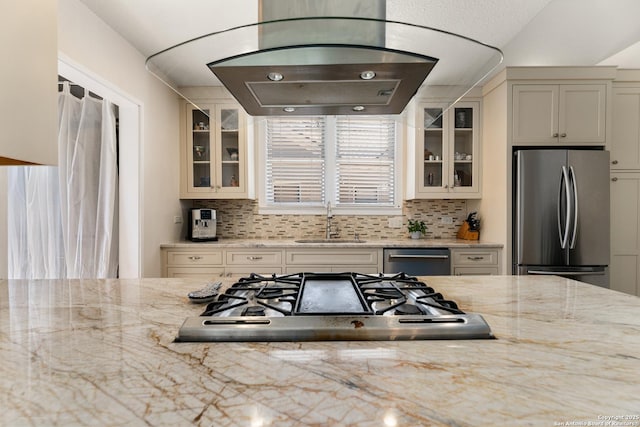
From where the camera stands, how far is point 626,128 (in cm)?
297

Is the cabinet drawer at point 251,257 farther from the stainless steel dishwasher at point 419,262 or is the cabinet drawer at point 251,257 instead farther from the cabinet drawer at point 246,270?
the stainless steel dishwasher at point 419,262

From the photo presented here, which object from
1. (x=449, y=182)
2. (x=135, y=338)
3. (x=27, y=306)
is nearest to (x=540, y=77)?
(x=449, y=182)

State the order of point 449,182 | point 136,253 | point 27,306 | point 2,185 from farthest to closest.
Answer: point 449,182, point 136,253, point 2,185, point 27,306

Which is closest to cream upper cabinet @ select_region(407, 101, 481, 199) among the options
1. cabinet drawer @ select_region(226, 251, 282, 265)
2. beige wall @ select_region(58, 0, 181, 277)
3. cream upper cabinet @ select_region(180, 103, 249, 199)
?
cabinet drawer @ select_region(226, 251, 282, 265)

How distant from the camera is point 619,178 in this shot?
2980 mm

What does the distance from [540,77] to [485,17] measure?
2.96 feet

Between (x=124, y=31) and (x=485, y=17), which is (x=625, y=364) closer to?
(x=485, y=17)

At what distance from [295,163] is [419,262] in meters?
1.67

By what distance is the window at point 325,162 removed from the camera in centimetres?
369

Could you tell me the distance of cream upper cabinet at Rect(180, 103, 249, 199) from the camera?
133 inches

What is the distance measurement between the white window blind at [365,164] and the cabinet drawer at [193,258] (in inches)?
55.3

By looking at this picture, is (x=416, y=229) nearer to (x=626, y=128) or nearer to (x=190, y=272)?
(x=626, y=128)

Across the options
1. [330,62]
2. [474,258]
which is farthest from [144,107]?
[474,258]

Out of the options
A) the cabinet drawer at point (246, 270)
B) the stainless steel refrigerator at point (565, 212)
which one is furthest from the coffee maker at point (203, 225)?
the stainless steel refrigerator at point (565, 212)
